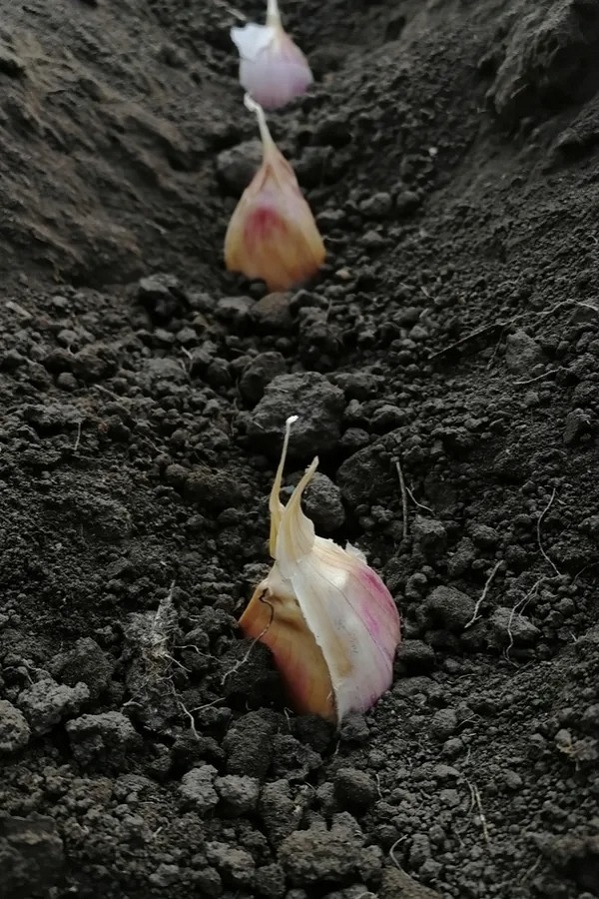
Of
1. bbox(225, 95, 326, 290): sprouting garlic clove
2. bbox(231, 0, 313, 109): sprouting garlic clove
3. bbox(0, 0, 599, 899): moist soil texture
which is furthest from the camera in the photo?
bbox(231, 0, 313, 109): sprouting garlic clove

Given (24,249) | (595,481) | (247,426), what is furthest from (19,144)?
(595,481)

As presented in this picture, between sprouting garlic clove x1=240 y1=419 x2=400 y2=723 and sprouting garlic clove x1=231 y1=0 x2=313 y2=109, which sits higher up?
sprouting garlic clove x1=231 y1=0 x2=313 y2=109

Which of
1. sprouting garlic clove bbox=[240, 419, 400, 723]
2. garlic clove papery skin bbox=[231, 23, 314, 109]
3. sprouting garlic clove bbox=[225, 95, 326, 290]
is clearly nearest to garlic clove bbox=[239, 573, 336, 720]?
sprouting garlic clove bbox=[240, 419, 400, 723]

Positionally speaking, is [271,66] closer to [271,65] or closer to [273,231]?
[271,65]

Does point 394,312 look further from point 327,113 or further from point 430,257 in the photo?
point 327,113

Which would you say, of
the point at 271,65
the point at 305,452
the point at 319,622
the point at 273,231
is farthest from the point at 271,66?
the point at 319,622

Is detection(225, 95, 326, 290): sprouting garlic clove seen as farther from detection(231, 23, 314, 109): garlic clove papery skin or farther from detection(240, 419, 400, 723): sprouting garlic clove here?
detection(240, 419, 400, 723): sprouting garlic clove
